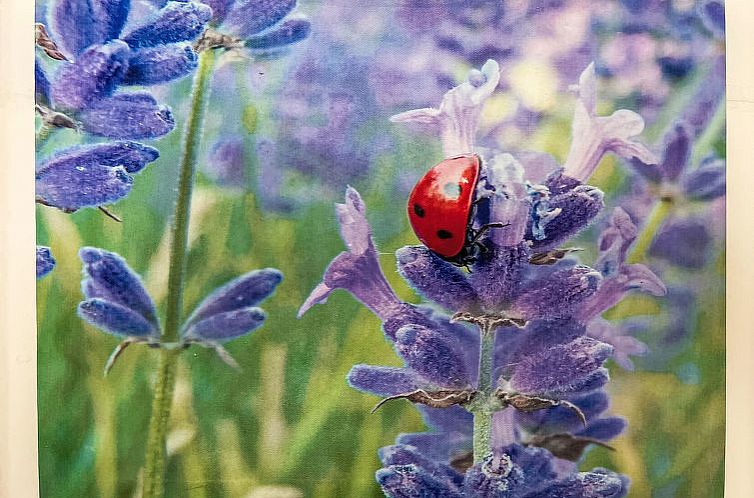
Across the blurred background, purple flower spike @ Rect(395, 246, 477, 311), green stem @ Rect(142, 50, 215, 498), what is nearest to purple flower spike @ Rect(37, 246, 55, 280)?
the blurred background

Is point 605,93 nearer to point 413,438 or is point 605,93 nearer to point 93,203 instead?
point 413,438

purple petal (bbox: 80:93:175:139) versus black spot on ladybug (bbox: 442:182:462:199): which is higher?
purple petal (bbox: 80:93:175:139)

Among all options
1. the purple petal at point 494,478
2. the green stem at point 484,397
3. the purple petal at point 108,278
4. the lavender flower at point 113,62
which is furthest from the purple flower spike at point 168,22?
the purple petal at point 494,478

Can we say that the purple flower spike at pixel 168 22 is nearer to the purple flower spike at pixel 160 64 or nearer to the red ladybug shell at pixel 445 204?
the purple flower spike at pixel 160 64

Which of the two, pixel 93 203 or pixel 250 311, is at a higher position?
pixel 93 203

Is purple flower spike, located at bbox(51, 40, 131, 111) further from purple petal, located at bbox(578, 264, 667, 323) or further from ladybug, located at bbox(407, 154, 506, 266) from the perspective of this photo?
purple petal, located at bbox(578, 264, 667, 323)

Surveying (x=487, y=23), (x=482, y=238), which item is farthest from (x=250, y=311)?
(x=487, y=23)
